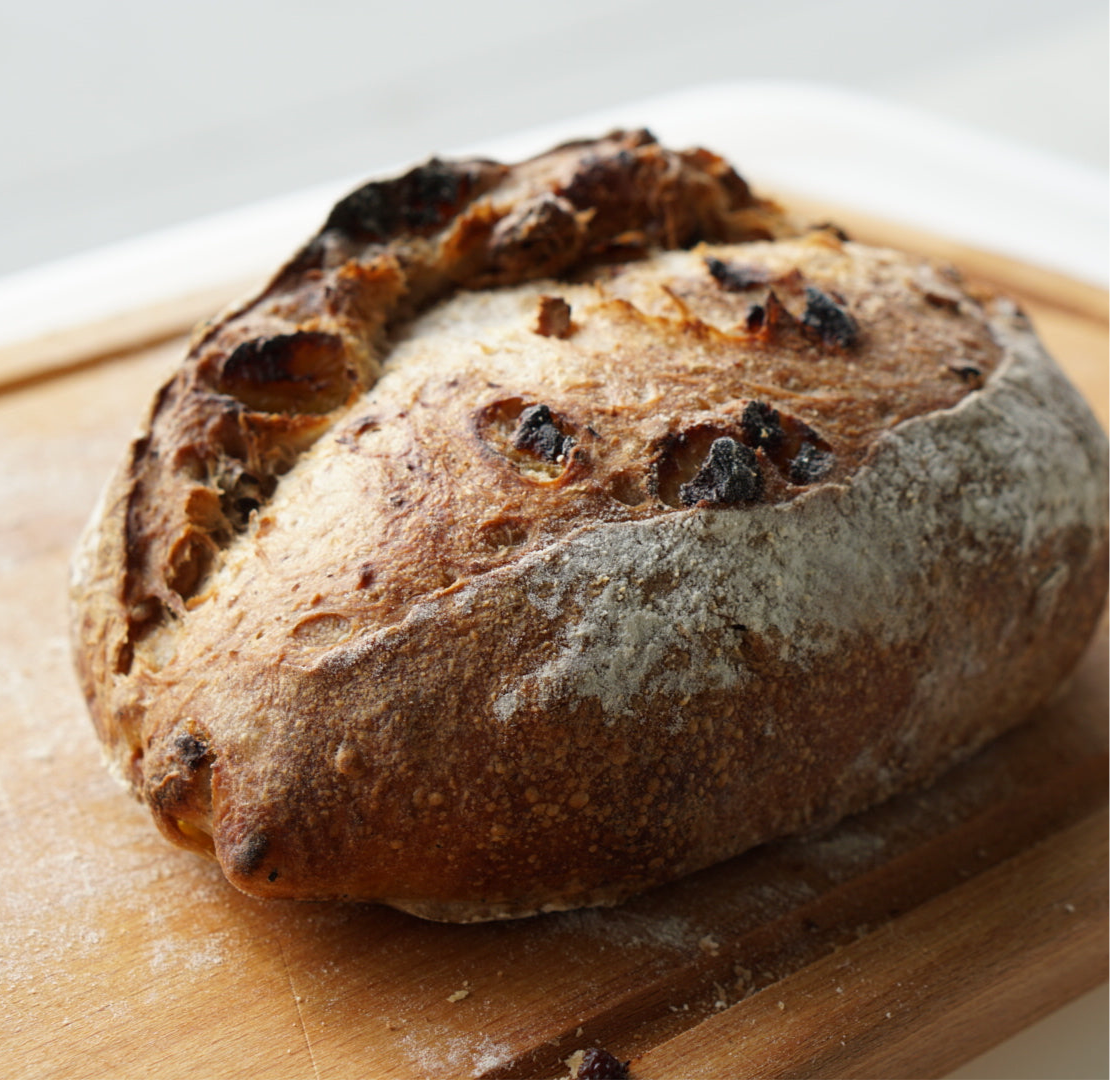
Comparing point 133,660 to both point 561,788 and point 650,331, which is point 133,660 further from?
point 650,331

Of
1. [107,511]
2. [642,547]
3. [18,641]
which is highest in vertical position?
[642,547]

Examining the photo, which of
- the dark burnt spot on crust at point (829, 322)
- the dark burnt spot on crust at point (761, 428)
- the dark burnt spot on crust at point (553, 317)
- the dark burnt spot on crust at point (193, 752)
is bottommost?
the dark burnt spot on crust at point (193, 752)

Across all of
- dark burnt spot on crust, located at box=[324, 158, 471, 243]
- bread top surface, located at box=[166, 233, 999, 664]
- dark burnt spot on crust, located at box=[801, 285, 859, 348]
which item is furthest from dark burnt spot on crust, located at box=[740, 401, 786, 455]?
dark burnt spot on crust, located at box=[324, 158, 471, 243]

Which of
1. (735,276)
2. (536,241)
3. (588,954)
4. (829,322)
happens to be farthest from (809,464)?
(588,954)

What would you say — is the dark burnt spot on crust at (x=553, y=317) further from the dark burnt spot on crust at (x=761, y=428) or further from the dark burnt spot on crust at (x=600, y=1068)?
the dark burnt spot on crust at (x=600, y=1068)

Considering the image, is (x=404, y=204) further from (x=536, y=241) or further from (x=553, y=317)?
(x=553, y=317)

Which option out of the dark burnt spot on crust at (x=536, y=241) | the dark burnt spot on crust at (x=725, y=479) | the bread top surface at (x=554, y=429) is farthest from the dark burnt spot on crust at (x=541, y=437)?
the dark burnt spot on crust at (x=536, y=241)

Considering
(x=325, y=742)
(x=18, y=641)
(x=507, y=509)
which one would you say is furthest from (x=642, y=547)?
(x=18, y=641)
